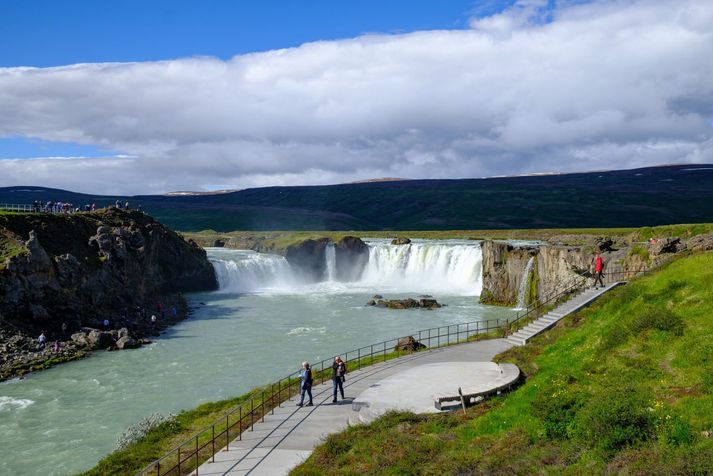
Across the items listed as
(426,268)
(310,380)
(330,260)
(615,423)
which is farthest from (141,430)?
(330,260)

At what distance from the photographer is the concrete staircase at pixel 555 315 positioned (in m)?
26.8

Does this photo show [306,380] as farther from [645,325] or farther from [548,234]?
[548,234]

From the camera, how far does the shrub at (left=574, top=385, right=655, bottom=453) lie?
11281 millimetres

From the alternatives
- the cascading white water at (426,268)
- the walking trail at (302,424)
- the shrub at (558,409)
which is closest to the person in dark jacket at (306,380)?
the walking trail at (302,424)

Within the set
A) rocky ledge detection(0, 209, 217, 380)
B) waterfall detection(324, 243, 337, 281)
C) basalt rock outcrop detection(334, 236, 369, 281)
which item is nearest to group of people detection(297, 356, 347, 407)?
rocky ledge detection(0, 209, 217, 380)

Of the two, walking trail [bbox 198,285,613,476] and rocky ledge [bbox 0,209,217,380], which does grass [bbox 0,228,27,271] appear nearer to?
rocky ledge [bbox 0,209,217,380]

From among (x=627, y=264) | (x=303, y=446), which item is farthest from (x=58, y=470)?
(x=627, y=264)

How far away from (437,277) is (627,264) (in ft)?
137

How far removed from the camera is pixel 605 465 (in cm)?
1071

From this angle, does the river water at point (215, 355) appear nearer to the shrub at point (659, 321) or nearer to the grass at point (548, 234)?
the grass at point (548, 234)

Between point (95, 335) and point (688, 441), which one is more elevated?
point (688, 441)

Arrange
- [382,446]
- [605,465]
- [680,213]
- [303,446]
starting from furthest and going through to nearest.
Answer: [680,213] < [303,446] < [382,446] < [605,465]

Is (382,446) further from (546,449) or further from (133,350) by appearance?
(133,350)

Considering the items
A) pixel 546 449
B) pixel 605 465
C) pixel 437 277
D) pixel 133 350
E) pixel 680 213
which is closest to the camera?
pixel 605 465
